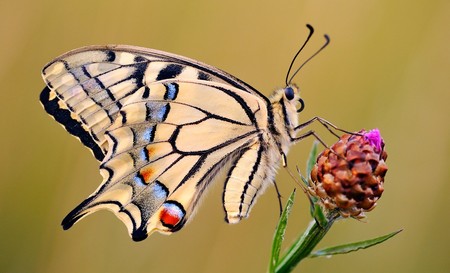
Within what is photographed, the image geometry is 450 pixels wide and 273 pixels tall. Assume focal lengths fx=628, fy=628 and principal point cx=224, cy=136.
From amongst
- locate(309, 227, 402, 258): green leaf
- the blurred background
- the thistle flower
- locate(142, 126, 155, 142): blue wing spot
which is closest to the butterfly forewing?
locate(142, 126, 155, 142): blue wing spot

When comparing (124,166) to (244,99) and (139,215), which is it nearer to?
(139,215)

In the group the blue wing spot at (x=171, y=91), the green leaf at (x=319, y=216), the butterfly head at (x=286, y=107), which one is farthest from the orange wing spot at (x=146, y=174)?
the green leaf at (x=319, y=216)

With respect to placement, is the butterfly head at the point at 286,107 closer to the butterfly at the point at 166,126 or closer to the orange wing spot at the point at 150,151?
the butterfly at the point at 166,126

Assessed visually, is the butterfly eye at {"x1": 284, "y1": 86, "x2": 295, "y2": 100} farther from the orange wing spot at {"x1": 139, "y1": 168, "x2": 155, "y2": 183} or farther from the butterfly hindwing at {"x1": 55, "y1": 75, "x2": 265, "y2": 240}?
the orange wing spot at {"x1": 139, "y1": 168, "x2": 155, "y2": 183}

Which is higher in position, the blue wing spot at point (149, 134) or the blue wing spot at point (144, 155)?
the blue wing spot at point (149, 134)

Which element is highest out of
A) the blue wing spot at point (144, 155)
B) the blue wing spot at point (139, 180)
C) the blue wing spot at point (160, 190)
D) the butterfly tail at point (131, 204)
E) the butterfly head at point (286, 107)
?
the butterfly head at point (286, 107)

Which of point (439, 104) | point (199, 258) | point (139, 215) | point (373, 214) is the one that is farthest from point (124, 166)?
point (439, 104)
